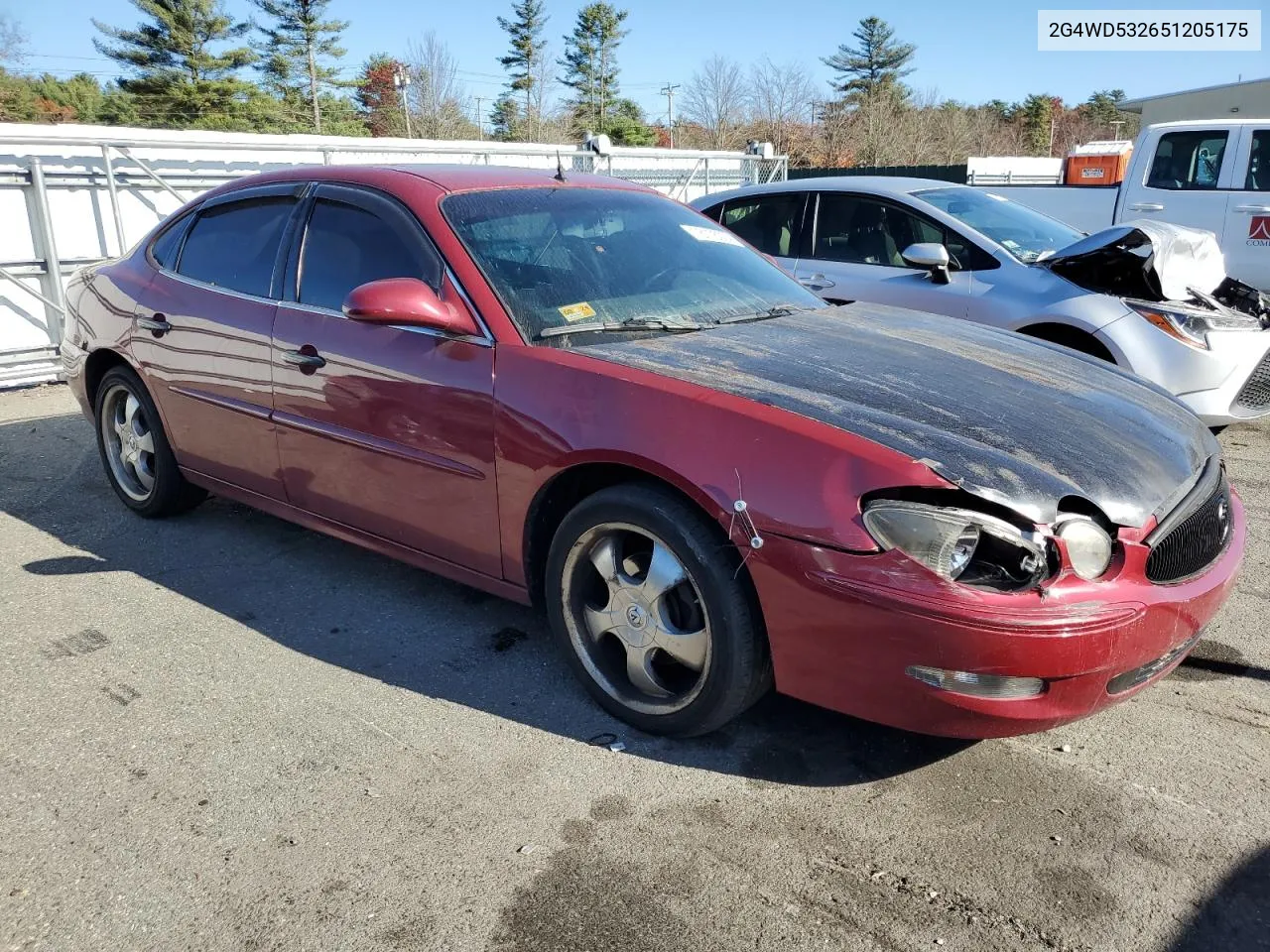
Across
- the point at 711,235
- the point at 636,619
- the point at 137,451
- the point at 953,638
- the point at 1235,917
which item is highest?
the point at 711,235

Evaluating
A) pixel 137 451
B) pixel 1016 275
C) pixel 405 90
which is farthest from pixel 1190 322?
pixel 405 90

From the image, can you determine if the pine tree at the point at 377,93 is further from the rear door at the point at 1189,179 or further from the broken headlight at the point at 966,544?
the broken headlight at the point at 966,544

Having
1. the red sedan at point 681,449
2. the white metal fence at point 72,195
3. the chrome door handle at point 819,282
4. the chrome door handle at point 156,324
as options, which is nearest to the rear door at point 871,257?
the chrome door handle at point 819,282

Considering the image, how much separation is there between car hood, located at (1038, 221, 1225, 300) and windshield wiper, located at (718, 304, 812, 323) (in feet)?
8.50

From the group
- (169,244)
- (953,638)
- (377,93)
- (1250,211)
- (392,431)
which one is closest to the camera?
(953,638)

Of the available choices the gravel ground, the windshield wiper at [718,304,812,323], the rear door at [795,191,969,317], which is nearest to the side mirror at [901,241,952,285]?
the rear door at [795,191,969,317]

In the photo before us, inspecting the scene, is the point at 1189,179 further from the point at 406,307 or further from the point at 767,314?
the point at 406,307

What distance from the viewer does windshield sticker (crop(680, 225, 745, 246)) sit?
4.03 m

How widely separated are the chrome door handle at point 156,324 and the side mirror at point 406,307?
1607mm

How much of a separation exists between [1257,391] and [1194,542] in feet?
11.4

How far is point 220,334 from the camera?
4070 mm

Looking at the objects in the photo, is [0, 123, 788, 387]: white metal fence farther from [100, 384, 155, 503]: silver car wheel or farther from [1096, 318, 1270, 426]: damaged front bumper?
[1096, 318, 1270, 426]: damaged front bumper

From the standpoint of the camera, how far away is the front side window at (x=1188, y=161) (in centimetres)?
863

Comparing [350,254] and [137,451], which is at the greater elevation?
[350,254]
